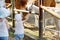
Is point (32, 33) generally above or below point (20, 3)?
below

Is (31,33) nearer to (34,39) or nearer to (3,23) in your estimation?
(34,39)

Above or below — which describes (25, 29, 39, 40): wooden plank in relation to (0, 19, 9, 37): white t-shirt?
below

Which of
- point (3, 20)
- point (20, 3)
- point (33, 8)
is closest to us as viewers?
point (3, 20)

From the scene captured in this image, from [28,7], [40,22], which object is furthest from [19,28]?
[28,7]

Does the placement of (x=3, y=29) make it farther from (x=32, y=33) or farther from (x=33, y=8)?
(x=32, y=33)

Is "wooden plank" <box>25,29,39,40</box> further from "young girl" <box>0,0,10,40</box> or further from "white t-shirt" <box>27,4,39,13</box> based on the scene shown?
"young girl" <box>0,0,10,40</box>

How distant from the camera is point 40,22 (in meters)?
3.33

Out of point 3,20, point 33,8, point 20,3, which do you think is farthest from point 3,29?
point 20,3

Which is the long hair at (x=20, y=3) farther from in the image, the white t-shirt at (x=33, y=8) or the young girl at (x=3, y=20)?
the young girl at (x=3, y=20)

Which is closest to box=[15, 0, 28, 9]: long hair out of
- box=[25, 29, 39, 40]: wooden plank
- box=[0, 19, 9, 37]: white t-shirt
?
box=[25, 29, 39, 40]: wooden plank

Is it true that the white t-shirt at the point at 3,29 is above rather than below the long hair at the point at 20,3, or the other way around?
below

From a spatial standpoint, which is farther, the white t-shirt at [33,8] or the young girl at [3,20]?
the white t-shirt at [33,8]

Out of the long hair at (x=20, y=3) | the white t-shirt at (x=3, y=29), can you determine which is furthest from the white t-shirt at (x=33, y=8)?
the white t-shirt at (x=3, y=29)

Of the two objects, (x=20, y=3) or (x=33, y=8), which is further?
(x=20, y=3)
